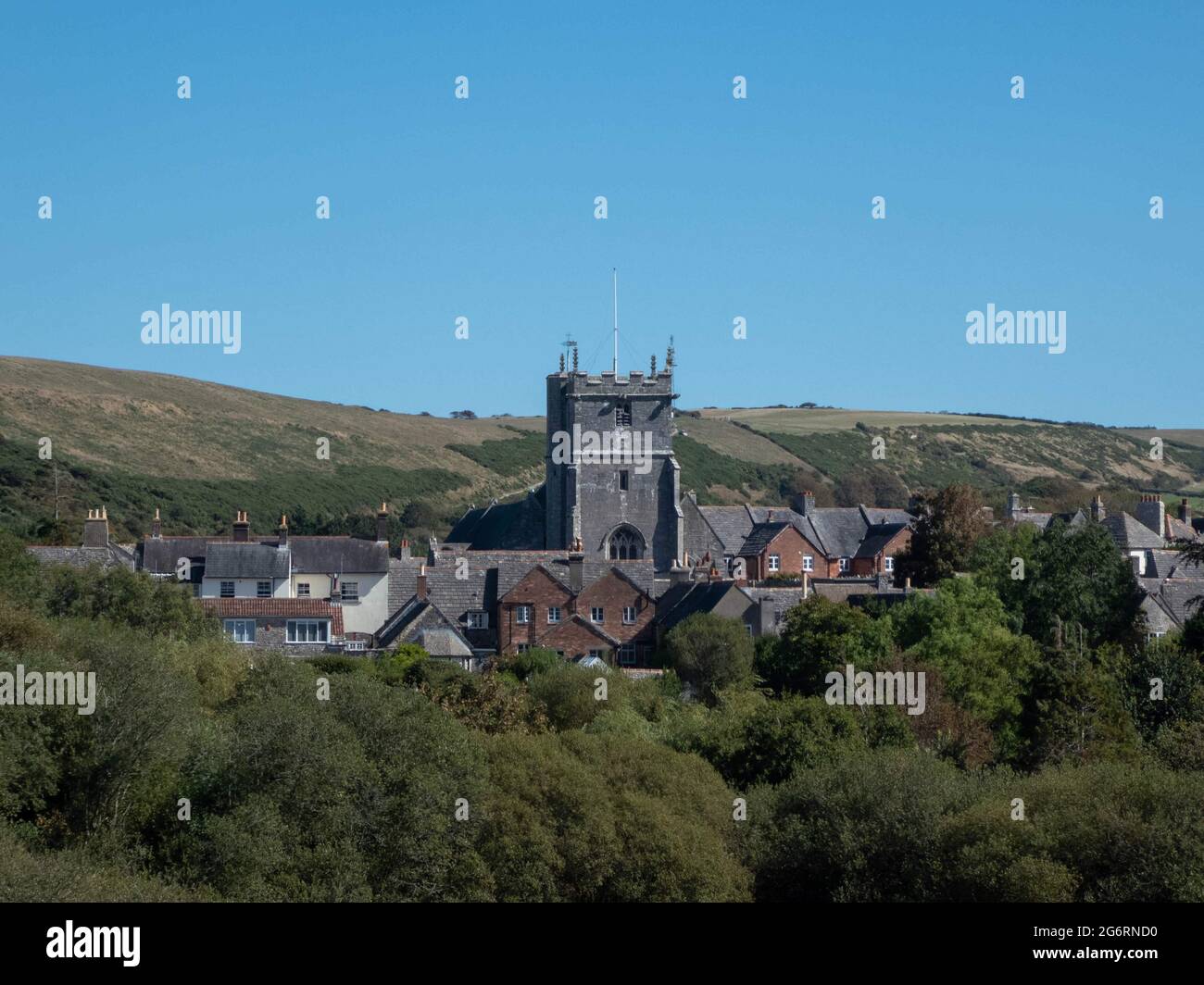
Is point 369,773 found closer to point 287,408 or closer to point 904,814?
point 904,814

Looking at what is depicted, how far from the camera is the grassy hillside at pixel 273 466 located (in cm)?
12306

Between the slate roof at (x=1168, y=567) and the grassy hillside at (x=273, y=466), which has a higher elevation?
the grassy hillside at (x=273, y=466)

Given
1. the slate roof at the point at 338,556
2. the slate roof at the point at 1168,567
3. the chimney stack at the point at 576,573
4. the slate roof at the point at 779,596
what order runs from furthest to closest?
the slate roof at the point at 1168,567 → the slate roof at the point at 338,556 → the chimney stack at the point at 576,573 → the slate roof at the point at 779,596

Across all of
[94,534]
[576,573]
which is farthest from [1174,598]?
[94,534]

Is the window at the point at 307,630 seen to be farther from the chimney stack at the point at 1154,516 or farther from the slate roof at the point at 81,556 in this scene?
the chimney stack at the point at 1154,516

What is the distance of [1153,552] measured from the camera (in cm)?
8219

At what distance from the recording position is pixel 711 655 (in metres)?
59.2

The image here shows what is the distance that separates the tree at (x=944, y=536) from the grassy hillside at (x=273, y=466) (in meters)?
36.3

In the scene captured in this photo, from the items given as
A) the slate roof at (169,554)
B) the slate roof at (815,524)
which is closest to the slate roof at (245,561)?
the slate roof at (169,554)

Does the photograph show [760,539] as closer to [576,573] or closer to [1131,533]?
[1131,533]
